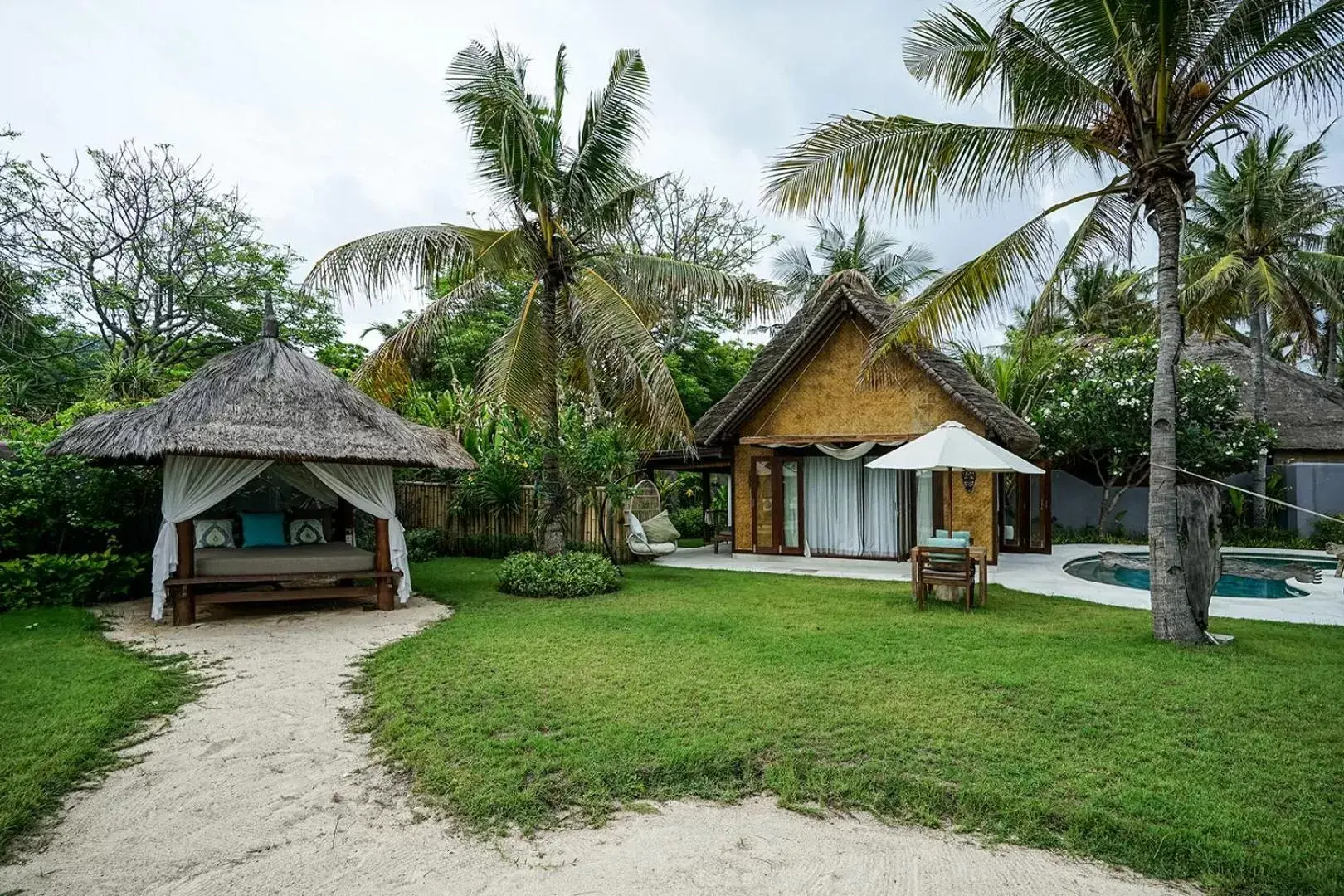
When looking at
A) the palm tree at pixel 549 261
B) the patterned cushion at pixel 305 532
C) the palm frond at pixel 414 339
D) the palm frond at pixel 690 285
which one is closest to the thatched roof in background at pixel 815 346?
the palm frond at pixel 690 285

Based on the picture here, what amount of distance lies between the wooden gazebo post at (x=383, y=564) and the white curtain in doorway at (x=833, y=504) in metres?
7.48

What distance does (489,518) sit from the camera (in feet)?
46.0

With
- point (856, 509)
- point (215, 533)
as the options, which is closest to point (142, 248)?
point (215, 533)

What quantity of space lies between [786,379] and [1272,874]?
11383 mm

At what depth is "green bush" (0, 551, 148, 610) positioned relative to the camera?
8516 mm

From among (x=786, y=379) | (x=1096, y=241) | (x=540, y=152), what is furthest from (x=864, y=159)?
(x=786, y=379)

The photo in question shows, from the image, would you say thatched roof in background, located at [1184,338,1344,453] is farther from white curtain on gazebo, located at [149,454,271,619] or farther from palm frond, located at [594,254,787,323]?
white curtain on gazebo, located at [149,454,271,619]

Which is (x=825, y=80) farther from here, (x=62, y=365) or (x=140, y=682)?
(x=62, y=365)

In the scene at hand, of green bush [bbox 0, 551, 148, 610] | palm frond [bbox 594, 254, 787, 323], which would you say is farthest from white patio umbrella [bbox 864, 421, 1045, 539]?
green bush [bbox 0, 551, 148, 610]

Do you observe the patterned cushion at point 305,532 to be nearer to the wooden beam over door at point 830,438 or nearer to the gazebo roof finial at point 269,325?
the gazebo roof finial at point 269,325

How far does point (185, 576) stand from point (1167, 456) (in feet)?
33.2

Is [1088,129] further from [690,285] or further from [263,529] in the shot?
[263,529]

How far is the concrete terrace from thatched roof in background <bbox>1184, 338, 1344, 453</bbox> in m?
5.09

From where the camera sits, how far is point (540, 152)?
8953 mm
